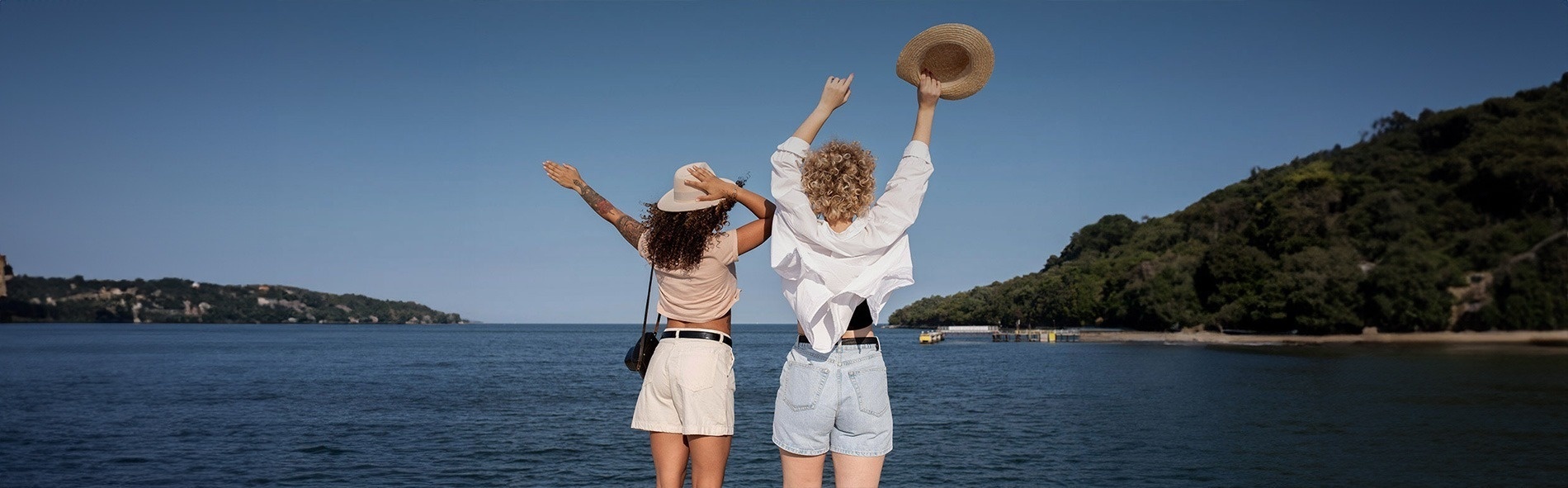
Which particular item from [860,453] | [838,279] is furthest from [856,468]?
[838,279]

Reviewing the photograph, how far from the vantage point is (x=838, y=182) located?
10.6ft

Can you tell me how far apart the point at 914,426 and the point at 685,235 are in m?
29.7

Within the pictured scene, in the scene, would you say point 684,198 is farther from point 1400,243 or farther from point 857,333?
point 1400,243

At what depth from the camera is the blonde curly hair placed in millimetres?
3227

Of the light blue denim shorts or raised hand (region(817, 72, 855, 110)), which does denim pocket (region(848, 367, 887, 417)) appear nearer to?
the light blue denim shorts

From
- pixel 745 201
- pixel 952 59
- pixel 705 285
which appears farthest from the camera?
pixel 705 285

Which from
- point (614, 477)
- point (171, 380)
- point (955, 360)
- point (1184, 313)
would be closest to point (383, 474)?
point (614, 477)

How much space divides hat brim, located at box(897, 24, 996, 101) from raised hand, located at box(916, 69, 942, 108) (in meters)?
0.02

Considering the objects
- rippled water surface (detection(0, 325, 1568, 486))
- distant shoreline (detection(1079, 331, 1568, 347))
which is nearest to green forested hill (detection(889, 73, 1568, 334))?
distant shoreline (detection(1079, 331, 1568, 347))

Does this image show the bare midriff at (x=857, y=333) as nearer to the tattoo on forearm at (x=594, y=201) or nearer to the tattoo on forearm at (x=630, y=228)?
the tattoo on forearm at (x=630, y=228)

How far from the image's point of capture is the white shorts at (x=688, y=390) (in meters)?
3.89

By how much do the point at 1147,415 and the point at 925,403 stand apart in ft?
27.4

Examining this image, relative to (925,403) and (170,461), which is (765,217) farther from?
(925,403)

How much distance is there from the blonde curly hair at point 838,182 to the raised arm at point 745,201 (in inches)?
9.7
